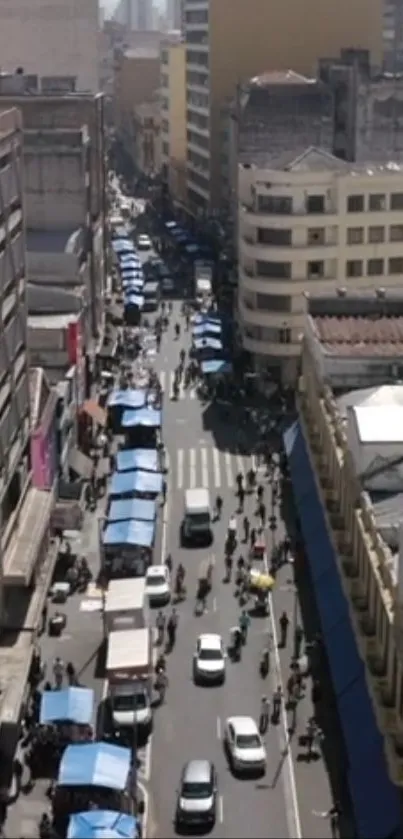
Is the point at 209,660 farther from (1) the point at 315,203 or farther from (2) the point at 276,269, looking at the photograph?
(1) the point at 315,203

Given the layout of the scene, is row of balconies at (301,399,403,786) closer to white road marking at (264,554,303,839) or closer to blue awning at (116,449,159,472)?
white road marking at (264,554,303,839)

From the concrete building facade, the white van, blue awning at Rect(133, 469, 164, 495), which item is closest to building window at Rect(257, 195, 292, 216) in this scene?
Answer: blue awning at Rect(133, 469, 164, 495)

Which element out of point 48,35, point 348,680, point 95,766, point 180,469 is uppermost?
point 48,35

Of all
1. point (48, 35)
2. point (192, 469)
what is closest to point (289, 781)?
point (192, 469)

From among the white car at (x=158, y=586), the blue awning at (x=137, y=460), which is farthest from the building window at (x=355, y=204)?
the white car at (x=158, y=586)

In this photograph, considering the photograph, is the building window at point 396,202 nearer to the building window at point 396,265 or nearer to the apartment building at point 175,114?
the building window at point 396,265

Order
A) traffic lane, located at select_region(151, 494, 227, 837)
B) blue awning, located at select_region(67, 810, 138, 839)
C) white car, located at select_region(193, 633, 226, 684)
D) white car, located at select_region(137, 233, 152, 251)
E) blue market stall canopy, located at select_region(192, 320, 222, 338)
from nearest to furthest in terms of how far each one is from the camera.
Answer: blue awning, located at select_region(67, 810, 138, 839)
traffic lane, located at select_region(151, 494, 227, 837)
white car, located at select_region(193, 633, 226, 684)
blue market stall canopy, located at select_region(192, 320, 222, 338)
white car, located at select_region(137, 233, 152, 251)
